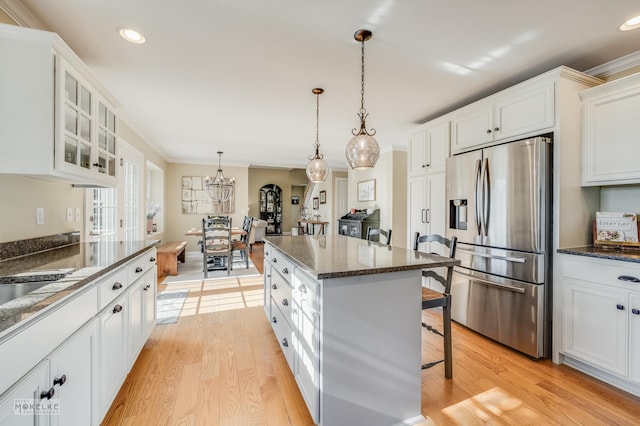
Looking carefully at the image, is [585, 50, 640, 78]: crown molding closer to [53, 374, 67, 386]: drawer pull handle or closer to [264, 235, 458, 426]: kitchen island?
[264, 235, 458, 426]: kitchen island

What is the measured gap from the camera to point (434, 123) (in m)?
3.39

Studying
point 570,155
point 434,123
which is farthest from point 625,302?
point 434,123

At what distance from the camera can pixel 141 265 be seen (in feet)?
6.91

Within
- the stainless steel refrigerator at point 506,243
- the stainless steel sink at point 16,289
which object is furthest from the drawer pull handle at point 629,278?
the stainless steel sink at point 16,289

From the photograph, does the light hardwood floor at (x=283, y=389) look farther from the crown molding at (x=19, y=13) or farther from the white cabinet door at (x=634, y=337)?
the crown molding at (x=19, y=13)

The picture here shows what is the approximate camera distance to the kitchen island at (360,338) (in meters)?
1.41

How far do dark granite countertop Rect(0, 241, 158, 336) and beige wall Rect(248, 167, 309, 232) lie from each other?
8062 millimetres

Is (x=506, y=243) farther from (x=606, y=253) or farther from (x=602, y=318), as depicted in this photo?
(x=602, y=318)

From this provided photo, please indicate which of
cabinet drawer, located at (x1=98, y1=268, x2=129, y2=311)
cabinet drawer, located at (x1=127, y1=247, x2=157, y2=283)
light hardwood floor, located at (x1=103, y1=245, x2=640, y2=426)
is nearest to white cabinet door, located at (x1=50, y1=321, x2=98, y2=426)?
cabinet drawer, located at (x1=98, y1=268, x2=129, y2=311)

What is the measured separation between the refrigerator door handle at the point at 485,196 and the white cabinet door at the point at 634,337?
99 centimetres

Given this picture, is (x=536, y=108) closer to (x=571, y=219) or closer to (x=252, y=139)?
(x=571, y=219)

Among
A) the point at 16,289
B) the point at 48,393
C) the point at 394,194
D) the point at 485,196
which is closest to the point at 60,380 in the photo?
the point at 48,393

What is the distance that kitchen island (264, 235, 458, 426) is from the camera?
55.4 inches

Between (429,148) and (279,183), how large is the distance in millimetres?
7594
